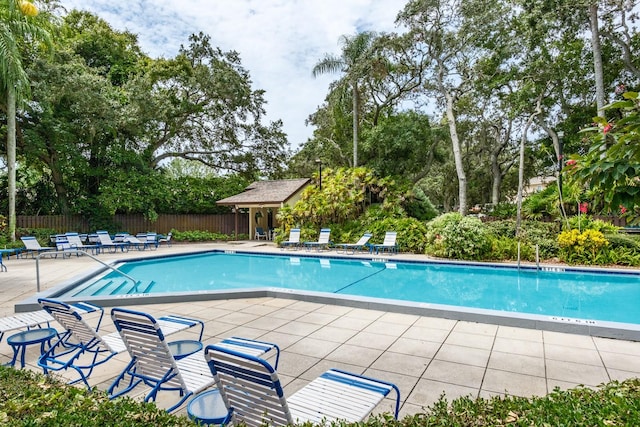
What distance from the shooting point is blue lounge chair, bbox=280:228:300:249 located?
666 inches

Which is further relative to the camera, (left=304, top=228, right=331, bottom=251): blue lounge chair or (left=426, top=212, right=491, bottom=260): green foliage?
(left=304, top=228, right=331, bottom=251): blue lounge chair

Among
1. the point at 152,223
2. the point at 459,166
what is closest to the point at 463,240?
the point at 459,166

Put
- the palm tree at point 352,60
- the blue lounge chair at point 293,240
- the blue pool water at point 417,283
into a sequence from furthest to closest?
the palm tree at point 352,60
the blue lounge chair at point 293,240
the blue pool water at point 417,283

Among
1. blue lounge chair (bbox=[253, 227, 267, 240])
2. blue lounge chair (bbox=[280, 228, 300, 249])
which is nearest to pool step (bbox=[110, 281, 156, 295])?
blue lounge chair (bbox=[280, 228, 300, 249])

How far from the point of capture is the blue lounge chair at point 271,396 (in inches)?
81.0

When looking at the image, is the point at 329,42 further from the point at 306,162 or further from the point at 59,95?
the point at 59,95

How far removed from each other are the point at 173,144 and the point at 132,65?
5.11 metres

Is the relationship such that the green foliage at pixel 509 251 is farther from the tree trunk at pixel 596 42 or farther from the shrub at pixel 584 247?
the tree trunk at pixel 596 42

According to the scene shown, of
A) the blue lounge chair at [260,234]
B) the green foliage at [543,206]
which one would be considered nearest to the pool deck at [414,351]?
the green foliage at [543,206]

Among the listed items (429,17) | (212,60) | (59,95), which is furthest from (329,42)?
(59,95)

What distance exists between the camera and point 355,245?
15.2 m

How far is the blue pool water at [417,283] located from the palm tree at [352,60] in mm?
9587

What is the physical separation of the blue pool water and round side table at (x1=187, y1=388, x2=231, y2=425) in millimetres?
6211

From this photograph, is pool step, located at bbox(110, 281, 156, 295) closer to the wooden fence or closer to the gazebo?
the gazebo
